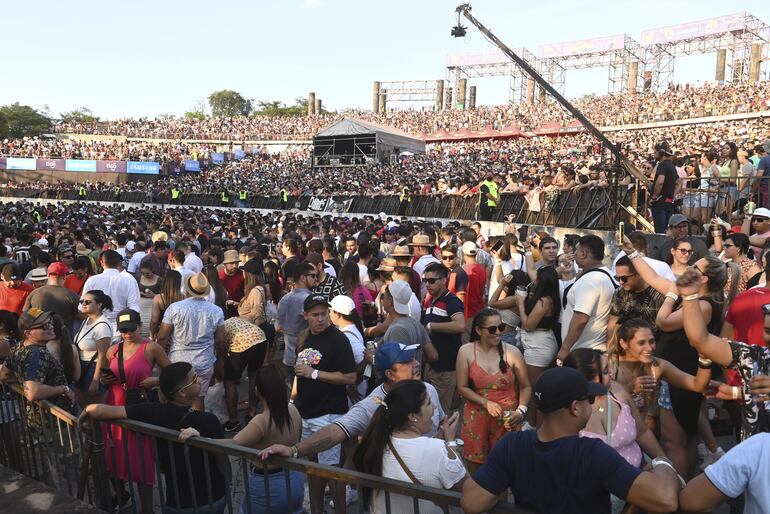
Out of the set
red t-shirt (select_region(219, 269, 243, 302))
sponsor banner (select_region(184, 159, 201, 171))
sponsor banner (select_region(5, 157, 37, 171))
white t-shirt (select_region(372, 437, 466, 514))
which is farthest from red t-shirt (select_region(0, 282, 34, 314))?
sponsor banner (select_region(5, 157, 37, 171))

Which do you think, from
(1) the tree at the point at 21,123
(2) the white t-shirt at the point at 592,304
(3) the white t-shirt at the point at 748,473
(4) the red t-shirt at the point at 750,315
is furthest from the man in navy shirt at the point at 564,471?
(1) the tree at the point at 21,123

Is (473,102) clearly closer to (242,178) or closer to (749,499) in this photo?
(242,178)

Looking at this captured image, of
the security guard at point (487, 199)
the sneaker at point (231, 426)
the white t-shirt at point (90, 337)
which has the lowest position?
the sneaker at point (231, 426)

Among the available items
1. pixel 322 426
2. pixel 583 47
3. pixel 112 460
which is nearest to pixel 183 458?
pixel 112 460

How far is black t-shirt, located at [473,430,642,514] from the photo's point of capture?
7.19 ft

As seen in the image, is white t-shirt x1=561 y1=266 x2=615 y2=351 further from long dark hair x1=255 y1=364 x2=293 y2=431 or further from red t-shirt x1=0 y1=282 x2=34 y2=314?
red t-shirt x1=0 y1=282 x2=34 y2=314

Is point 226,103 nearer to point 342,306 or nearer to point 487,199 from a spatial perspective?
point 487,199

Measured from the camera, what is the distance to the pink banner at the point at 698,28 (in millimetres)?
64000

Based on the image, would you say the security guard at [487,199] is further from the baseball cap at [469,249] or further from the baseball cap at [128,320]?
the baseball cap at [128,320]

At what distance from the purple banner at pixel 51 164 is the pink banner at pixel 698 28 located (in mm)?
59654

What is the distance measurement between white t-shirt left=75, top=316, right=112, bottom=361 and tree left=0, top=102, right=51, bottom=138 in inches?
3210

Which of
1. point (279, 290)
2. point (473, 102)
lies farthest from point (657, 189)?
point (473, 102)

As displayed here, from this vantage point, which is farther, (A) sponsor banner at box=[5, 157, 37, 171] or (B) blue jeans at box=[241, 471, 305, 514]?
(A) sponsor banner at box=[5, 157, 37, 171]

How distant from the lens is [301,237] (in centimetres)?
1186
